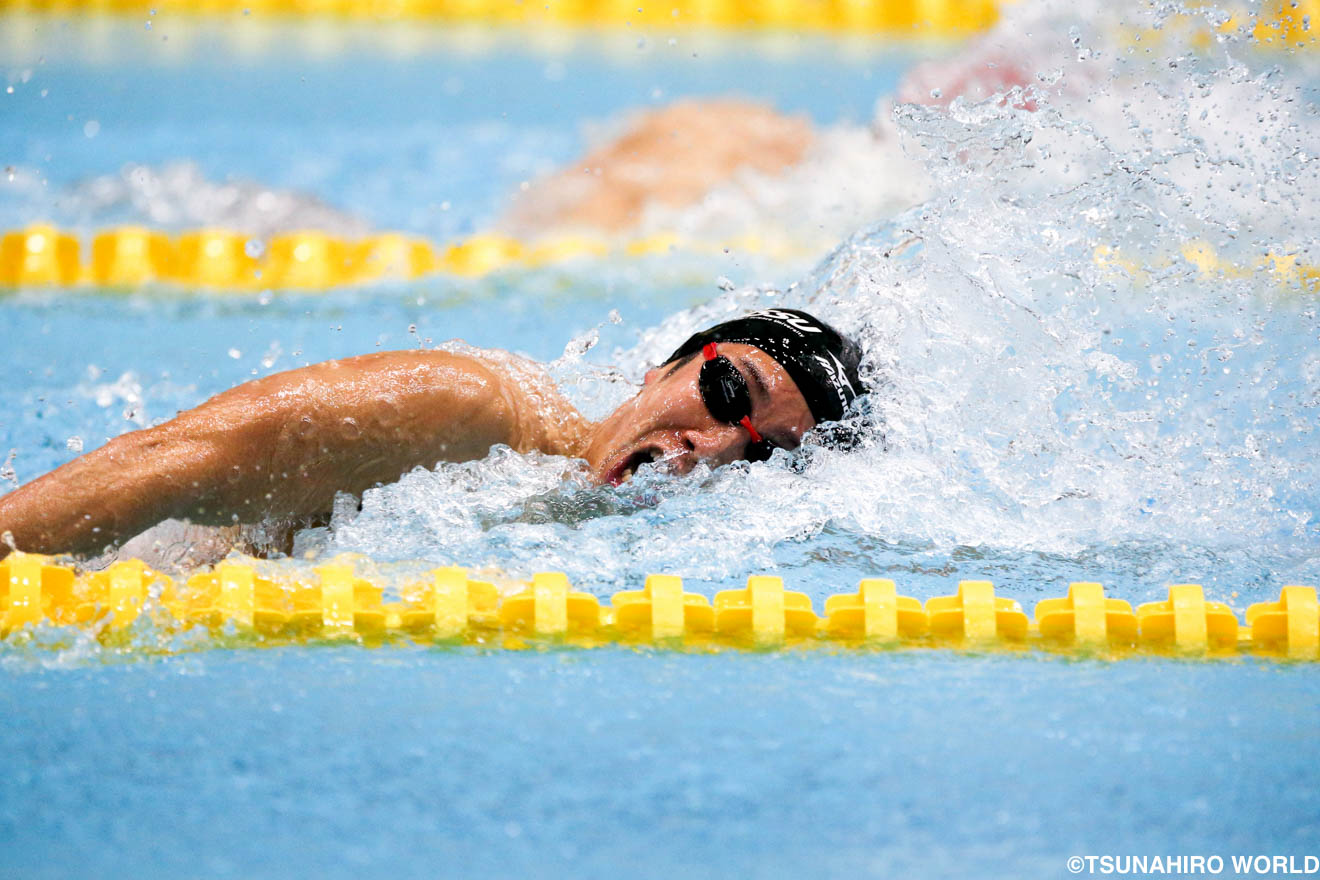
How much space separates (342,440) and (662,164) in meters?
3.75

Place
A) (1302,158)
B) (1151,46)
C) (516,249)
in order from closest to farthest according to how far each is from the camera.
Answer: (1302,158) → (516,249) → (1151,46)

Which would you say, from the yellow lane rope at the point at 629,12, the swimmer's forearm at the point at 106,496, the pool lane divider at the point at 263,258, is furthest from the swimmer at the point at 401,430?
the yellow lane rope at the point at 629,12

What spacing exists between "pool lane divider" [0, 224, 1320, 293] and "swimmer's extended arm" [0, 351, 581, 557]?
2496mm

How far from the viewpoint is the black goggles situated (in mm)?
2145

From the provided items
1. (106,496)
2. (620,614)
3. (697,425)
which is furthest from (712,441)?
(106,496)

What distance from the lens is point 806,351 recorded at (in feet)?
7.28

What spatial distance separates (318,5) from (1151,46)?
4.41 m

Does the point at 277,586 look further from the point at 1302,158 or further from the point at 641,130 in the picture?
the point at 641,130

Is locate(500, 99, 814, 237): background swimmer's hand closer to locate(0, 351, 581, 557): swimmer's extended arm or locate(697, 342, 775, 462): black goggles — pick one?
locate(697, 342, 775, 462): black goggles

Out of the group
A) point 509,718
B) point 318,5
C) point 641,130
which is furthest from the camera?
point 318,5

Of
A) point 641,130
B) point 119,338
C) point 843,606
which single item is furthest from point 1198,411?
point 641,130

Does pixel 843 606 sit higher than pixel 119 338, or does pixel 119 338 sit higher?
pixel 119 338

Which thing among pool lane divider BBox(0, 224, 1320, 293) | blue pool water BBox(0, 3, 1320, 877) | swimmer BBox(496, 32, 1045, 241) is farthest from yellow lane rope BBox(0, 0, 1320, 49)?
pool lane divider BBox(0, 224, 1320, 293)

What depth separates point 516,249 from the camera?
186 inches
